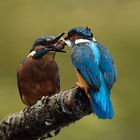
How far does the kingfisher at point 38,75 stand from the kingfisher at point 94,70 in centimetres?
95

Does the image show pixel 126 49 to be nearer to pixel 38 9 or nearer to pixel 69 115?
pixel 38 9

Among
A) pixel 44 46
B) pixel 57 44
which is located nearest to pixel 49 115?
pixel 57 44

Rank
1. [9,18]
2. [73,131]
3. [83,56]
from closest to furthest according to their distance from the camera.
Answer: [83,56] < [73,131] < [9,18]

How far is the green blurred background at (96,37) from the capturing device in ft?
32.0

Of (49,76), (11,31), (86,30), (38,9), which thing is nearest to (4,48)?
(11,31)

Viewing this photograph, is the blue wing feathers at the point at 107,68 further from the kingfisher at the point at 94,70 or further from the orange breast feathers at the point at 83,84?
the orange breast feathers at the point at 83,84

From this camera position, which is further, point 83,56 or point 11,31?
point 11,31

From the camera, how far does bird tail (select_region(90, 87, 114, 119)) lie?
411cm

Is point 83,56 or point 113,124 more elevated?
point 83,56

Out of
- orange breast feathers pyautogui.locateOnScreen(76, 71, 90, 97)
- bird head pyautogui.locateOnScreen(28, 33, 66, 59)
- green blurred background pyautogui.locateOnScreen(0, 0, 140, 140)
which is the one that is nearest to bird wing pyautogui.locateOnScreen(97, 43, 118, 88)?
orange breast feathers pyautogui.locateOnScreen(76, 71, 90, 97)

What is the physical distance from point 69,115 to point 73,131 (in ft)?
16.9

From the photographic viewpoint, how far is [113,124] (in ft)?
34.0

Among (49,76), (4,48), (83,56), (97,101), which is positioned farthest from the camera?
(4,48)

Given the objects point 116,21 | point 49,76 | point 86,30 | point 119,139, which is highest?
point 86,30
